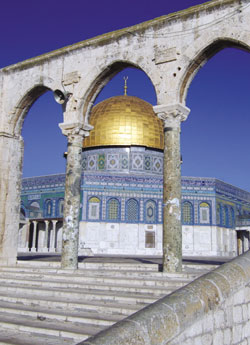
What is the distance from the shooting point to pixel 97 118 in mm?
32406

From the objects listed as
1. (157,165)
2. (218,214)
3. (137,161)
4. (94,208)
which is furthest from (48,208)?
(218,214)

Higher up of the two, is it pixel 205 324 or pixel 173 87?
pixel 173 87

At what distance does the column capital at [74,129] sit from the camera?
9.64m

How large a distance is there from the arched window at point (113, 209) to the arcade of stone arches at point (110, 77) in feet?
56.7

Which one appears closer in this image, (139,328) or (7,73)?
(139,328)

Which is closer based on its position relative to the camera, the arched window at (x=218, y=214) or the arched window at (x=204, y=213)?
the arched window at (x=204, y=213)

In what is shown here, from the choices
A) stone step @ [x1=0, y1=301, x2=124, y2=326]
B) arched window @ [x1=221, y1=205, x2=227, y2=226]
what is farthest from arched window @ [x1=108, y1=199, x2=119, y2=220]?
stone step @ [x1=0, y1=301, x2=124, y2=326]

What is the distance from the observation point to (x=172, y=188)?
8.05m

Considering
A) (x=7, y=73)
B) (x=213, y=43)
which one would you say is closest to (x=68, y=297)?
(x=213, y=43)

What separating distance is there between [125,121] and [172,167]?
2371cm

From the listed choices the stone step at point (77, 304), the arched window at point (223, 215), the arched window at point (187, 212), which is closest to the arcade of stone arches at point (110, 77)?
the stone step at point (77, 304)

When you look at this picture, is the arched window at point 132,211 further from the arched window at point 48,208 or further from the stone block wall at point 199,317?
the stone block wall at point 199,317

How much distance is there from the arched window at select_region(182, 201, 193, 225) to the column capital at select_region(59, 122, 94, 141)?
1991cm

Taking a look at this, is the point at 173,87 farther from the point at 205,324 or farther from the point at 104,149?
the point at 104,149
